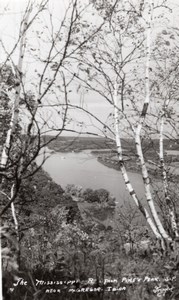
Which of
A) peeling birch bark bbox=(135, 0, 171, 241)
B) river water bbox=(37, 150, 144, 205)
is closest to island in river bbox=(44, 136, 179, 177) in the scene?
peeling birch bark bbox=(135, 0, 171, 241)

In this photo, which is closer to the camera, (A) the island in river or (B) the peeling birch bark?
(B) the peeling birch bark

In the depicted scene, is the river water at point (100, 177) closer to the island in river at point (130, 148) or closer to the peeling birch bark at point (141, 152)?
the island in river at point (130, 148)

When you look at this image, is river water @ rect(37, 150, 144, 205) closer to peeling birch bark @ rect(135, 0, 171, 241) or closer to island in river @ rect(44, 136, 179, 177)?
island in river @ rect(44, 136, 179, 177)

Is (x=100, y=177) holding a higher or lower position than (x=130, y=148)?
lower

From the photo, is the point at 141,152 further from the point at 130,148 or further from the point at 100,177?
the point at 100,177

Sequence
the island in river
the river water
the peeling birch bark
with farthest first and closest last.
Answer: the river water
the island in river
the peeling birch bark

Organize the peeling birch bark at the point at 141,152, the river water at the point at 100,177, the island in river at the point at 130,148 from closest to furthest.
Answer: the peeling birch bark at the point at 141,152 → the island in river at the point at 130,148 → the river water at the point at 100,177

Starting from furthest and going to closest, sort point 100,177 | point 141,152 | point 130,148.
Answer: point 100,177 → point 130,148 → point 141,152

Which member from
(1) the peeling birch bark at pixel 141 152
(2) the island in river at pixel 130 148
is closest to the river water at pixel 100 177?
(2) the island in river at pixel 130 148

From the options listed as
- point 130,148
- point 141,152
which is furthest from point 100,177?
point 141,152

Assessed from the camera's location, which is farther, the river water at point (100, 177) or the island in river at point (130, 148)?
the river water at point (100, 177)

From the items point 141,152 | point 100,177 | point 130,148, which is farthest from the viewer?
point 100,177
